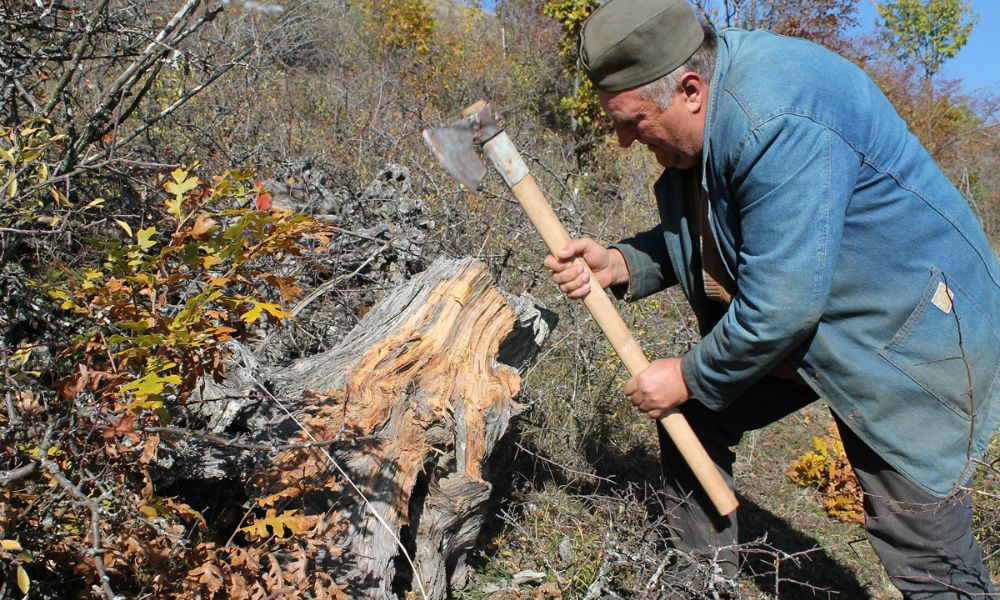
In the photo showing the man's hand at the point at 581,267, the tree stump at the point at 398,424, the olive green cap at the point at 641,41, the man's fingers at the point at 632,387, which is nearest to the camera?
the olive green cap at the point at 641,41

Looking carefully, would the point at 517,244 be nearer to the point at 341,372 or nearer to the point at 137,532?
the point at 341,372

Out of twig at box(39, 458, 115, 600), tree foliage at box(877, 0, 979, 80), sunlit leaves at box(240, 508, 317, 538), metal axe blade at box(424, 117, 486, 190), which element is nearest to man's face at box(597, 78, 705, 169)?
metal axe blade at box(424, 117, 486, 190)

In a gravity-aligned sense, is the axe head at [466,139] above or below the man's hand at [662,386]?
above

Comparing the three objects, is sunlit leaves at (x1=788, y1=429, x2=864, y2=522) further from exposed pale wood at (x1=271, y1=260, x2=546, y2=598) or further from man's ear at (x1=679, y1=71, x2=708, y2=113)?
man's ear at (x1=679, y1=71, x2=708, y2=113)

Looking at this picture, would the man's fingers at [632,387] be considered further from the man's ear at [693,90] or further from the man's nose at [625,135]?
the man's ear at [693,90]

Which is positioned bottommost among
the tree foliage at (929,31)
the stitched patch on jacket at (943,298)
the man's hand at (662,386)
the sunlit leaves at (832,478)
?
the tree foliage at (929,31)

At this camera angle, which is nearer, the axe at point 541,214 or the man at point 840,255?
the man at point 840,255

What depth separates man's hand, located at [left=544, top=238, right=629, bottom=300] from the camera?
250cm

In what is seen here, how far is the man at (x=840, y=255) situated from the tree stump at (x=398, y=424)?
2.74ft

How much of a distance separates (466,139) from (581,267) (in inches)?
25.0

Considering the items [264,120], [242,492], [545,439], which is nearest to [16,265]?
[242,492]

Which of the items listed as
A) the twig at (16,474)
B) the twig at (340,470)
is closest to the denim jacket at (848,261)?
the twig at (340,470)

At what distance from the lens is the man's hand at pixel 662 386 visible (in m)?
2.33

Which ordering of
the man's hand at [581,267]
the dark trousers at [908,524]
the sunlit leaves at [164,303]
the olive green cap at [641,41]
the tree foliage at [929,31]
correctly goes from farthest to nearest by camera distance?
the tree foliage at [929,31], the man's hand at [581,267], the dark trousers at [908,524], the olive green cap at [641,41], the sunlit leaves at [164,303]
